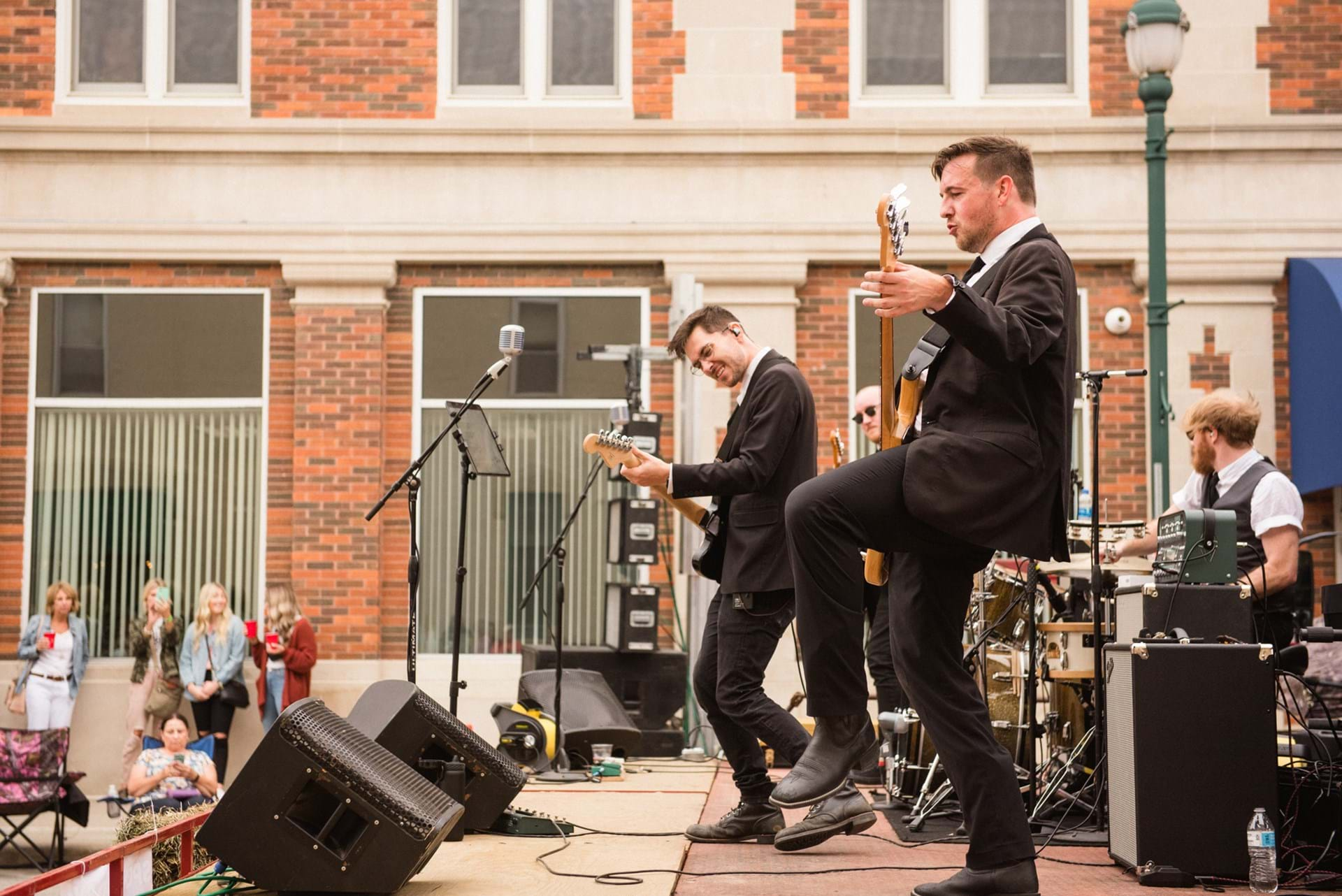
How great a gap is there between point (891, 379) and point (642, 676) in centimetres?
658

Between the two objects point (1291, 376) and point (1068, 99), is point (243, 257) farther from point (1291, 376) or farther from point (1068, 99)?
point (1291, 376)

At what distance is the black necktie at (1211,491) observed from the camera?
6172 millimetres

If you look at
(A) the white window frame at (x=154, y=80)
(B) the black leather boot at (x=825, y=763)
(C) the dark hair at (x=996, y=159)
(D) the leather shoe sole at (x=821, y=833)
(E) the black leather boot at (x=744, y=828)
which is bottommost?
(E) the black leather boot at (x=744, y=828)

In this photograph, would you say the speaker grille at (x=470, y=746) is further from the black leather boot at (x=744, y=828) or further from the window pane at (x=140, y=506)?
the window pane at (x=140, y=506)

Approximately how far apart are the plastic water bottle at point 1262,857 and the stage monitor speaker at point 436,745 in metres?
2.41

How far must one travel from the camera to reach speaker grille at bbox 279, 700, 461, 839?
4098mm

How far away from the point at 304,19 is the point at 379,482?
3897 mm

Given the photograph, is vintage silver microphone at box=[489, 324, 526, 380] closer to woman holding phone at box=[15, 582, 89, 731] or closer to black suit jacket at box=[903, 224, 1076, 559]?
black suit jacket at box=[903, 224, 1076, 559]

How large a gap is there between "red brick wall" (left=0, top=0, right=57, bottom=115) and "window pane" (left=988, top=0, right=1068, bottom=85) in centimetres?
777

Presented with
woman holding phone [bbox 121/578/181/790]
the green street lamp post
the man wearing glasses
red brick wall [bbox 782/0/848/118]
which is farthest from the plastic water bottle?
woman holding phone [bbox 121/578/181/790]

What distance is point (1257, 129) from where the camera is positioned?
11.8m

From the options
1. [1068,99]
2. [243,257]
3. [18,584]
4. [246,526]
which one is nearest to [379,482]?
[246,526]

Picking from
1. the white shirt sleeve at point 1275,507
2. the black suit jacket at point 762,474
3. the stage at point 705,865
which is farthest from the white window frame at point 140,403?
the white shirt sleeve at point 1275,507

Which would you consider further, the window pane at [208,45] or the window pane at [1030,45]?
the window pane at [208,45]
